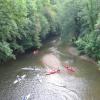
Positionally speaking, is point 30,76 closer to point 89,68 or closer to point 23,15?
point 89,68

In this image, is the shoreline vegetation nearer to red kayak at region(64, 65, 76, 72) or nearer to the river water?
the river water

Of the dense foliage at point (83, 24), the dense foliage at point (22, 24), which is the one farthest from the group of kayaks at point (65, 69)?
the dense foliage at point (22, 24)

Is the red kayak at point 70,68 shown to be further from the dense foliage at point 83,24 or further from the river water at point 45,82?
the dense foliage at point 83,24

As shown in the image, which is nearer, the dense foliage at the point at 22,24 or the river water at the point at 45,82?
the river water at the point at 45,82

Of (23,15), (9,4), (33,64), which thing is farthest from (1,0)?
(33,64)

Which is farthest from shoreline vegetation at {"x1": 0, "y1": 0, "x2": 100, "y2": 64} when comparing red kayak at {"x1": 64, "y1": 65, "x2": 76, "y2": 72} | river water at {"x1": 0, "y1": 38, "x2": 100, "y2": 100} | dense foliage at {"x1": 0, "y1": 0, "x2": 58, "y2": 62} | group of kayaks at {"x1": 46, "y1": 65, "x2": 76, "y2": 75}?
group of kayaks at {"x1": 46, "y1": 65, "x2": 76, "y2": 75}

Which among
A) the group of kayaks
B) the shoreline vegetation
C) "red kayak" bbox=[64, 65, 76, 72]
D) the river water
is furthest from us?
the shoreline vegetation
